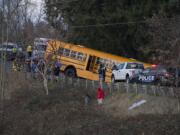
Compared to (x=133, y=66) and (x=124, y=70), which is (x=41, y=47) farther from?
(x=133, y=66)

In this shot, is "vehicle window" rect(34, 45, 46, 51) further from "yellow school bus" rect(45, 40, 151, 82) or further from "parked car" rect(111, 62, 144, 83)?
"parked car" rect(111, 62, 144, 83)

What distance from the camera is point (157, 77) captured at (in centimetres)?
3069

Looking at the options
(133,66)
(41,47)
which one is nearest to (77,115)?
(133,66)

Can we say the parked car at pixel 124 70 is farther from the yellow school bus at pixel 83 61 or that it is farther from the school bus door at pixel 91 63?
the school bus door at pixel 91 63

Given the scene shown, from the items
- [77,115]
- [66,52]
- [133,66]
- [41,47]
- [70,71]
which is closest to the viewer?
[77,115]

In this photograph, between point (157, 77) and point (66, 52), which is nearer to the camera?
point (157, 77)

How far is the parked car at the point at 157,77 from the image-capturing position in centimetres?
2627

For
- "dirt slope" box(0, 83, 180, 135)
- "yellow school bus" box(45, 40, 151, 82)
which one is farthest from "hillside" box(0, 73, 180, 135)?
"yellow school bus" box(45, 40, 151, 82)

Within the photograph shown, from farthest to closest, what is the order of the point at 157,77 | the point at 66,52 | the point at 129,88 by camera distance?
the point at 66,52 < the point at 129,88 < the point at 157,77

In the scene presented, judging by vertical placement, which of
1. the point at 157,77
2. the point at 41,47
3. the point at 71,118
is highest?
the point at 41,47

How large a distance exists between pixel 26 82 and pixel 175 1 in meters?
12.8

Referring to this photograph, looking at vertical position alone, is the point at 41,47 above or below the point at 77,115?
above

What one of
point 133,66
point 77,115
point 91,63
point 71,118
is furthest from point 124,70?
point 71,118

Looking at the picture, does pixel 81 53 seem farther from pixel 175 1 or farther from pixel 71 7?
pixel 71 7
